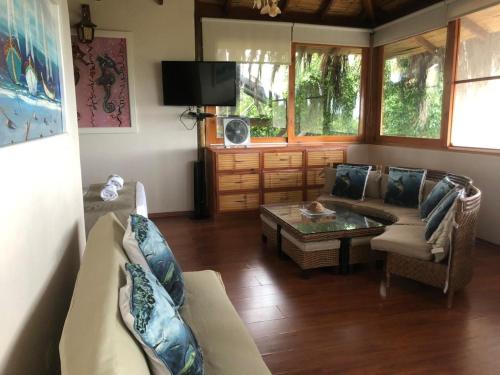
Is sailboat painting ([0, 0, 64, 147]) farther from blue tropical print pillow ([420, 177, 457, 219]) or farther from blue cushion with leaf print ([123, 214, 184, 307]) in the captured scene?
blue tropical print pillow ([420, 177, 457, 219])

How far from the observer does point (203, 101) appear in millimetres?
4859

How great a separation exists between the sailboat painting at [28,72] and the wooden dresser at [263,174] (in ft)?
10.4

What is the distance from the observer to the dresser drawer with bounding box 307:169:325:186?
5246 millimetres

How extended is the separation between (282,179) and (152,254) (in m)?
3.56

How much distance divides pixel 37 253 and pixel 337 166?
3.83 meters

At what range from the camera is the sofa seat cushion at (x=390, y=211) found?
11.2ft

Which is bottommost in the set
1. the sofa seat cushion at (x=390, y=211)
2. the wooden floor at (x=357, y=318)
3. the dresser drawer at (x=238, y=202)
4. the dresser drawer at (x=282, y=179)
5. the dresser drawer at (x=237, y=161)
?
the wooden floor at (x=357, y=318)

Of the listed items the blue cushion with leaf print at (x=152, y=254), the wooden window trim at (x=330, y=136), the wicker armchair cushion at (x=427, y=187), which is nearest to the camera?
the blue cushion with leaf print at (x=152, y=254)

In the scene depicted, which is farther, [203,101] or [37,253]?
[203,101]

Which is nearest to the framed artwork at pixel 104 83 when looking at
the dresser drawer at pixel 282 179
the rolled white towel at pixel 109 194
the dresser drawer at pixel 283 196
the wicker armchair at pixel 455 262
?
the rolled white towel at pixel 109 194

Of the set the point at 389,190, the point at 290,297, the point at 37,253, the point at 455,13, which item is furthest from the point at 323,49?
the point at 37,253

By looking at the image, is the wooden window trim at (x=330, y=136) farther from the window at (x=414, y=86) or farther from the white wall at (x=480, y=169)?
the white wall at (x=480, y=169)

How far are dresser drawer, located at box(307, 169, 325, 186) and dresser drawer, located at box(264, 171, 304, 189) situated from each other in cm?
12

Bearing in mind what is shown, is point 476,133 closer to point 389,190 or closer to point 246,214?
point 389,190
